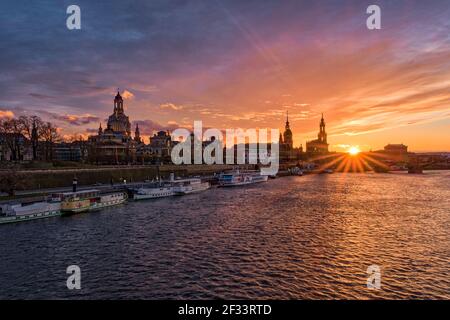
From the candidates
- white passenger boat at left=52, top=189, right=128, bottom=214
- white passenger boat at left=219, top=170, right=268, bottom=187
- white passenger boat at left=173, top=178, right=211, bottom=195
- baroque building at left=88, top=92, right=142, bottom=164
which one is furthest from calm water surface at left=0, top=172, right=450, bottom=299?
baroque building at left=88, top=92, right=142, bottom=164

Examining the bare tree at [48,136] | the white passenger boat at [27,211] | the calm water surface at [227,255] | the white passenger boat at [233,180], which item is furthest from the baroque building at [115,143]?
the calm water surface at [227,255]

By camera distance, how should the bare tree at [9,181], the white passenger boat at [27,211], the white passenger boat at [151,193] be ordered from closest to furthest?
the white passenger boat at [27,211] < the bare tree at [9,181] < the white passenger boat at [151,193]

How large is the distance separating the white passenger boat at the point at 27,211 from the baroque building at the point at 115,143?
268ft

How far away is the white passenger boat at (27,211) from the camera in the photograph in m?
44.4

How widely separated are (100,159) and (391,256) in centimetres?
12792

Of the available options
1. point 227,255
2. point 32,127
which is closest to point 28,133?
point 32,127

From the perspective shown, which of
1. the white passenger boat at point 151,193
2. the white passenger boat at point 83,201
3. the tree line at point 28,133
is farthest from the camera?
the tree line at point 28,133

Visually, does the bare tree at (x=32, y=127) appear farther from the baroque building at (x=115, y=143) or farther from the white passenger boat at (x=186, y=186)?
the white passenger boat at (x=186, y=186)

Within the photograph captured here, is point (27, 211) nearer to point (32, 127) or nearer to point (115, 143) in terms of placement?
point (32, 127)

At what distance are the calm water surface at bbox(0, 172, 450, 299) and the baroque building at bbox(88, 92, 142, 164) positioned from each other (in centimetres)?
9347

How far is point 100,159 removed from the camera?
137375 millimetres

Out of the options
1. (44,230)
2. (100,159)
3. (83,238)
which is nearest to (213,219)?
(83,238)

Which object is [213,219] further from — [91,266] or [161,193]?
[161,193]

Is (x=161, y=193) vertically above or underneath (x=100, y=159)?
underneath
